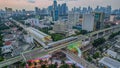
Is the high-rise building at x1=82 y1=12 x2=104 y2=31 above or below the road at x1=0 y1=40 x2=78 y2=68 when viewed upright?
above

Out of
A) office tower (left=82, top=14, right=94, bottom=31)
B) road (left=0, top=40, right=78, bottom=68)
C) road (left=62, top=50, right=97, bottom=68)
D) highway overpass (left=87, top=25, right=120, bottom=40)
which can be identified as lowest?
road (left=62, top=50, right=97, bottom=68)

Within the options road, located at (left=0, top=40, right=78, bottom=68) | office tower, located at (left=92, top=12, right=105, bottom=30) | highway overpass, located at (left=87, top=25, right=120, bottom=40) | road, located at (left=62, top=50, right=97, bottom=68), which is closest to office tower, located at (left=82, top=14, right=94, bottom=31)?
office tower, located at (left=92, top=12, right=105, bottom=30)

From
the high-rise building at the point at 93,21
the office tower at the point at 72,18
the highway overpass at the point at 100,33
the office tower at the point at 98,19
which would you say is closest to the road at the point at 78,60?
the highway overpass at the point at 100,33

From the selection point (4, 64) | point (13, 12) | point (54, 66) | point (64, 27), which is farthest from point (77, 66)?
point (13, 12)

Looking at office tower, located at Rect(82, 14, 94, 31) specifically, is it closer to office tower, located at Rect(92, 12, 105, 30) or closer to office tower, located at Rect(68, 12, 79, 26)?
office tower, located at Rect(92, 12, 105, 30)

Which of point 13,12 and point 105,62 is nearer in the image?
point 105,62

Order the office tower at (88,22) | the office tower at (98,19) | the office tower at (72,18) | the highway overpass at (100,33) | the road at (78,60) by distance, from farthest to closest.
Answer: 1. the office tower at (72,18)
2. the office tower at (98,19)
3. the office tower at (88,22)
4. the highway overpass at (100,33)
5. the road at (78,60)

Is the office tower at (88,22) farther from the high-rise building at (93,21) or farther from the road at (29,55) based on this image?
the road at (29,55)

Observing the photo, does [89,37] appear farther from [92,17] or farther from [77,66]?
[77,66]
